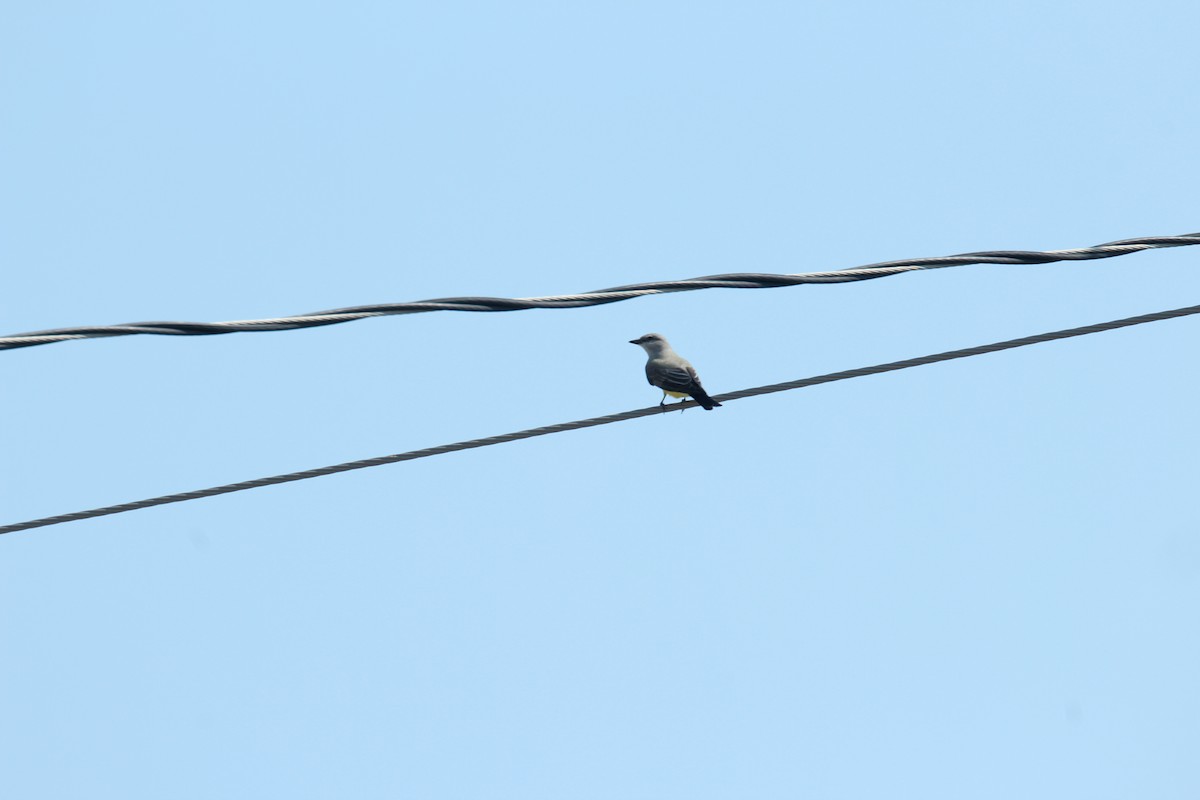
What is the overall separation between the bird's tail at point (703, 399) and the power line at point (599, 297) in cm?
514

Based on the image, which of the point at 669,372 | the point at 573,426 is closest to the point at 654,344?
the point at 669,372

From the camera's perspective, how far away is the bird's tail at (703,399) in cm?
1434

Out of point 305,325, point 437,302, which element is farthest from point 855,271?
point 305,325

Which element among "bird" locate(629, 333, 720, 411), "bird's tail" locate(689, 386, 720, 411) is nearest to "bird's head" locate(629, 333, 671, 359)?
"bird" locate(629, 333, 720, 411)

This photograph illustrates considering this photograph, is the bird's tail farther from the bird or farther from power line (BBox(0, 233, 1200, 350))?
power line (BBox(0, 233, 1200, 350))

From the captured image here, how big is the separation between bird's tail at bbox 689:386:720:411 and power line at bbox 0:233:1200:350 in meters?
5.14

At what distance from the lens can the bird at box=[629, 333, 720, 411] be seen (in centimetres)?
1470

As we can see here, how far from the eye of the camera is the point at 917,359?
949 centimetres

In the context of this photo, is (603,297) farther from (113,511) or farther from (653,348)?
(653,348)

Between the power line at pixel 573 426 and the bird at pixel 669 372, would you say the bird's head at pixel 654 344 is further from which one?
the power line at pixel 573 426

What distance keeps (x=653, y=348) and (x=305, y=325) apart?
27.1 ft

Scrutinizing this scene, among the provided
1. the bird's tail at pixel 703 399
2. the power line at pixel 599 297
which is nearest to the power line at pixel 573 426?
the power line at pixel 599 297

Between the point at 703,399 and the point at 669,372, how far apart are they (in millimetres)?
834

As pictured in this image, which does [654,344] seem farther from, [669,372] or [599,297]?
[599,297]
